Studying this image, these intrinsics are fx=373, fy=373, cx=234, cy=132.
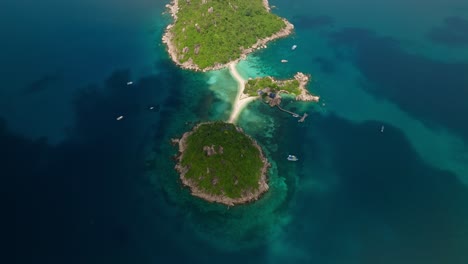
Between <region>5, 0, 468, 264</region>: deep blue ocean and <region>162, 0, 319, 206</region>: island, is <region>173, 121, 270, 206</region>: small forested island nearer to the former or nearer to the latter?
<region>162, 0, 319, 206</region>: island

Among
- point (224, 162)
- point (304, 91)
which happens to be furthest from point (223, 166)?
point (304, 91)

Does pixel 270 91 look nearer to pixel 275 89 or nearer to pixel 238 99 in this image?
pixel 275 89

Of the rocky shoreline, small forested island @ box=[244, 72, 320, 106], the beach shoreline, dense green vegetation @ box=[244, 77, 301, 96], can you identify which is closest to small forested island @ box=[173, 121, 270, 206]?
the beach shoreline

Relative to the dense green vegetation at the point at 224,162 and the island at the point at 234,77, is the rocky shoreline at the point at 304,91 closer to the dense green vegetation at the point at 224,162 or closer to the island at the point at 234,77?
the island at the point at 234,77

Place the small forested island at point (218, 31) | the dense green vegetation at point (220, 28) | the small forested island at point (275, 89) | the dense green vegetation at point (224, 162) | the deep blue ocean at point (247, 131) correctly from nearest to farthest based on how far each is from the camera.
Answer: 1. the deep blue ocean at point (247, 131)
2. the dense green vegetation at point (224, 162)
3. the small forested island at point (275, 89)
4. the small forested island at point (218, 31)
5. the dense green vegetation at point (220, 28)

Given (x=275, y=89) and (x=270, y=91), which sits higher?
(x=275, y=89)

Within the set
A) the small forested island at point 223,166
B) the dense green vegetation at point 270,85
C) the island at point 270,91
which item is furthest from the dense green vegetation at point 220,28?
the small forested island at point 223,166
